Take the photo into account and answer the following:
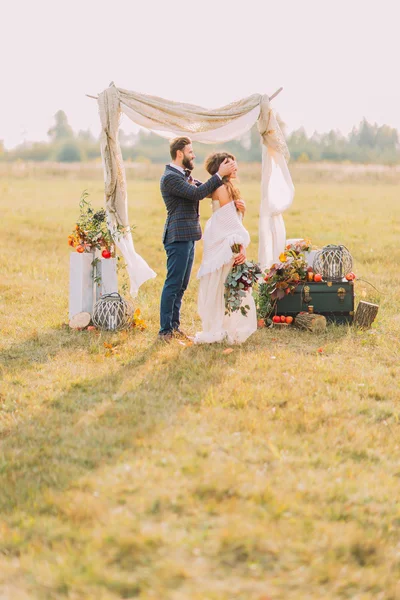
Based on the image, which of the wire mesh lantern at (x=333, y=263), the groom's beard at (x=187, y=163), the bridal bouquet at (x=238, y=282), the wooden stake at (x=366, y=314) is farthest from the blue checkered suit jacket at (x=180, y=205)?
the wooden stake at (x=366, y=314)

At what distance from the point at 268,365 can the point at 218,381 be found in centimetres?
72

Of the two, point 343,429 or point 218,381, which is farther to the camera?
point 218,381

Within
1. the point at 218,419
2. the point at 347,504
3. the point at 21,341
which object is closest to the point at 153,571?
the point at 347,504

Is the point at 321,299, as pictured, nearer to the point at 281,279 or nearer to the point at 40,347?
the point at 281,279

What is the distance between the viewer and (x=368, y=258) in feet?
45.2

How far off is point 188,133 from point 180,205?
1.18 m

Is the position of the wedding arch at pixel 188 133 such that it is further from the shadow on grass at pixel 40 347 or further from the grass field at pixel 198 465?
the grass field at pixel 198 465

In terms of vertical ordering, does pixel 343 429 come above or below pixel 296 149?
below

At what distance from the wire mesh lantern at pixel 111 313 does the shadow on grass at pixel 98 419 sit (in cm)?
107

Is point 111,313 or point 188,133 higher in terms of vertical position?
point 188,133

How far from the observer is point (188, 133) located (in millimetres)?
7895

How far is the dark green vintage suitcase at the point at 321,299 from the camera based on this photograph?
327 inches

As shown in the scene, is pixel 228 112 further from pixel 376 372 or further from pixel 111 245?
pixel 376 372

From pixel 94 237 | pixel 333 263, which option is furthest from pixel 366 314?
pixel 94 237
